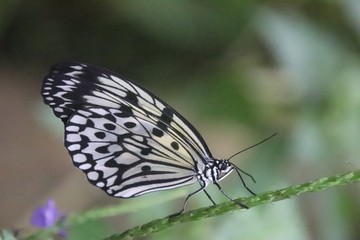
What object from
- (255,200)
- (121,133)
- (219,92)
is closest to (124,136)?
(121,133)

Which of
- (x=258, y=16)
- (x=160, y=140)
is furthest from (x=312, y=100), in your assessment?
(x=160, y=140)

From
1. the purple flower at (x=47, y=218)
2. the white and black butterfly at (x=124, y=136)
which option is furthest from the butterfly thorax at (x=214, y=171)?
the purple flower at (x=47, y=218)

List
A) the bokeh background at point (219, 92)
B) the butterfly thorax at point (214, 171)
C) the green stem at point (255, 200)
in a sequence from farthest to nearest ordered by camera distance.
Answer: the bokeh background at point (219, 92) → the butterfly thorax at point (214, 171) → the green stem at point (255, 200)

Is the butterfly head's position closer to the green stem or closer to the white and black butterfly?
the white and black butterfly

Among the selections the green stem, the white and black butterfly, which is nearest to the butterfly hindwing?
the white and black butterfly

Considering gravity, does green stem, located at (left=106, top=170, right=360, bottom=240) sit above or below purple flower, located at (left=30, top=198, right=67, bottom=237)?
below

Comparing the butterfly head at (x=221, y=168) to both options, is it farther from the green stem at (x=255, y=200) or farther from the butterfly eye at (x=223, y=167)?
the green stem at (x=255, y=200)
